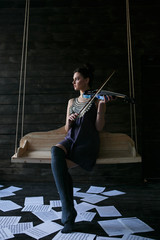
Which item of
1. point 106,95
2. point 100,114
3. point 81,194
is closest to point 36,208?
point 81,194

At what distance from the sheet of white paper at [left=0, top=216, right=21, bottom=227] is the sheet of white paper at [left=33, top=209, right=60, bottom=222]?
18 cm

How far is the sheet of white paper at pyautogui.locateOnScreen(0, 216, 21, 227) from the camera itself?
1812 millimetres

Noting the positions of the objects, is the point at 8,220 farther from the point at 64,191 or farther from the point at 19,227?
the point at 64,191

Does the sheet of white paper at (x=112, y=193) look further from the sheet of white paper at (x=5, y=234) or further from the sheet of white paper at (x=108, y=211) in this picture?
the sheet of white paper at (x=5, y=234)

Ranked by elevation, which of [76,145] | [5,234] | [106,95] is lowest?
[5,234]

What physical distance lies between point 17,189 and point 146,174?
6.06 feet

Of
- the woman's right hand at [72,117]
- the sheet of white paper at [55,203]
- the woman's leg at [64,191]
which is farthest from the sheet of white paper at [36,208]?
the woman's right hand at [72,117]

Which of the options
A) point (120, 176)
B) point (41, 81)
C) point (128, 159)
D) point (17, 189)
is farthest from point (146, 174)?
point (41, 81)

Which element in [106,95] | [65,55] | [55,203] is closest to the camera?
[106,95]

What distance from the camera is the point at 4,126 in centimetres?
325

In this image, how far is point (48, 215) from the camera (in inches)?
78.6

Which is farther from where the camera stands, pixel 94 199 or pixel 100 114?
pixel 94 199

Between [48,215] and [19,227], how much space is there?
0.31m

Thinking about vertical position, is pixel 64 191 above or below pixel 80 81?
below
